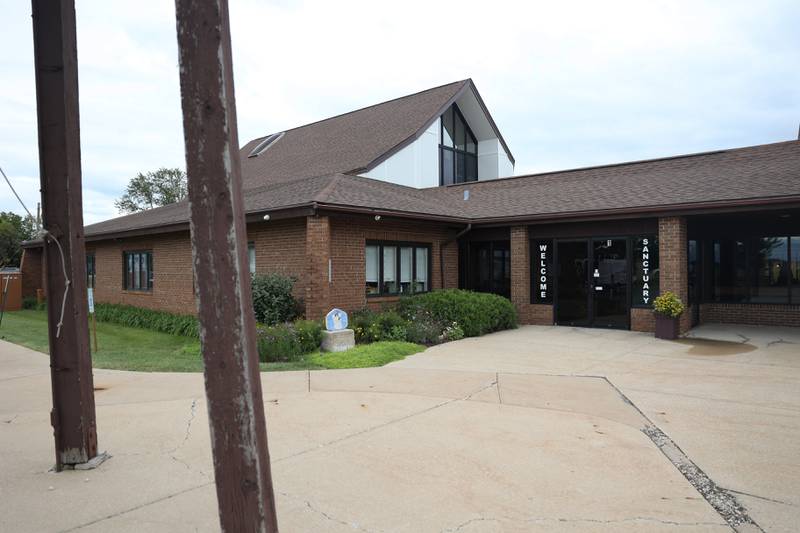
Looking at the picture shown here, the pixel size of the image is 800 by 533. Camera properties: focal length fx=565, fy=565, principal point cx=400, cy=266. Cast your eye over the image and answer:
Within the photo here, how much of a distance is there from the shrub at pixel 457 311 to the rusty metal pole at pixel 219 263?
31.9 ft

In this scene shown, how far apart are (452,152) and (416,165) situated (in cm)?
327

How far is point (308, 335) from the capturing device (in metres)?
10.8

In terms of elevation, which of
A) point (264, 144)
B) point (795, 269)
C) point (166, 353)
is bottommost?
point (166, 353)

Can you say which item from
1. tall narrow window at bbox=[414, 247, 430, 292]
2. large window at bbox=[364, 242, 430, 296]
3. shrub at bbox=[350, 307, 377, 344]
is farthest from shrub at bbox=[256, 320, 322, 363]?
tall narrow window at bbox=[414, 247, 430, 292]

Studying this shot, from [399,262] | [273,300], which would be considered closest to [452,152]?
[399,262]

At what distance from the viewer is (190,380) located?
8383 mm

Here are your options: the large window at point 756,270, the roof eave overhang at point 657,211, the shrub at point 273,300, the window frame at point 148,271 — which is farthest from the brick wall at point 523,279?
the window frame at point 148,271

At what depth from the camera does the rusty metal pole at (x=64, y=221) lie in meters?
4.62

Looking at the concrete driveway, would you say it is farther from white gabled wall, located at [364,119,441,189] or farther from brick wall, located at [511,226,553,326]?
white gabled wall, located at [364,119,441,189]

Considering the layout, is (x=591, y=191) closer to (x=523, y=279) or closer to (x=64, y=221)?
(x=523, y=279)

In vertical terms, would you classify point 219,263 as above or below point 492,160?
below

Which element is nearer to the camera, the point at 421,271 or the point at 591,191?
the point at 421,271

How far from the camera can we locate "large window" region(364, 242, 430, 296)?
13.8 metres

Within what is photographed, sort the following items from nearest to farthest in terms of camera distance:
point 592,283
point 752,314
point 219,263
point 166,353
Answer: point 219,263, point 166,353, point 592,283, point 752,314
